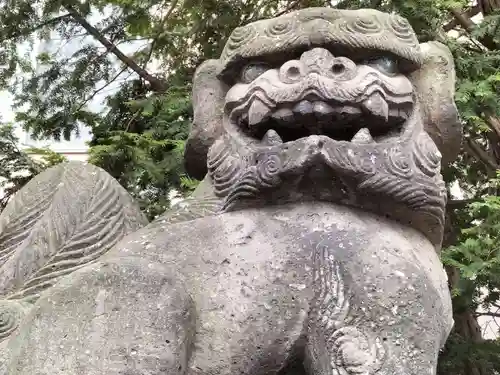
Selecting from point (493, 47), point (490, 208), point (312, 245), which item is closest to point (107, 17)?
point (493, 47)

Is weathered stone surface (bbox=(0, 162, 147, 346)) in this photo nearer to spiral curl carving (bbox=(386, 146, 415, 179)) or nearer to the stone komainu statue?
the stone komainu statue

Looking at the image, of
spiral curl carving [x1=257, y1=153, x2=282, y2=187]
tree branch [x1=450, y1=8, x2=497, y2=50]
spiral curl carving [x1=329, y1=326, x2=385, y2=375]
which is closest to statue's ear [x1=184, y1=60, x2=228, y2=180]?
spiral curl carving [x1=257, y1=153, x2=282, y2=187]

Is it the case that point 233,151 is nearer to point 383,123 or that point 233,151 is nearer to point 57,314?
point 383,123

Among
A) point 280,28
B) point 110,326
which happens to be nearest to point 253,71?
point 280,28

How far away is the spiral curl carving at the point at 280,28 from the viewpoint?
5.60 ft

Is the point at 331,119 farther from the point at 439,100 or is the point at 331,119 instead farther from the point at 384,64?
the point at 439,100

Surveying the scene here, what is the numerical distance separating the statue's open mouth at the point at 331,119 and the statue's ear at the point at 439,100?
3.5 inches

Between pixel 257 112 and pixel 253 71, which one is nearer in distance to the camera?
pixel 257 112

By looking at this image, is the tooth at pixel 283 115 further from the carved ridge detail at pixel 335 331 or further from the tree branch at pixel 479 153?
the tree branch at pixel 479 153

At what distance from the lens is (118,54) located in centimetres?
407

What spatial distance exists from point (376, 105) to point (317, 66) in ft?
0.53

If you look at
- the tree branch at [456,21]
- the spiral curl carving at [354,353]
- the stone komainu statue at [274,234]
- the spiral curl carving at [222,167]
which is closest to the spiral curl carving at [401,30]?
the stone komainu statue at [274,234]

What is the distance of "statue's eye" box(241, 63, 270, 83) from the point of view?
172 cm

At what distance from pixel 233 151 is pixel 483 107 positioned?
1762 millimetres
